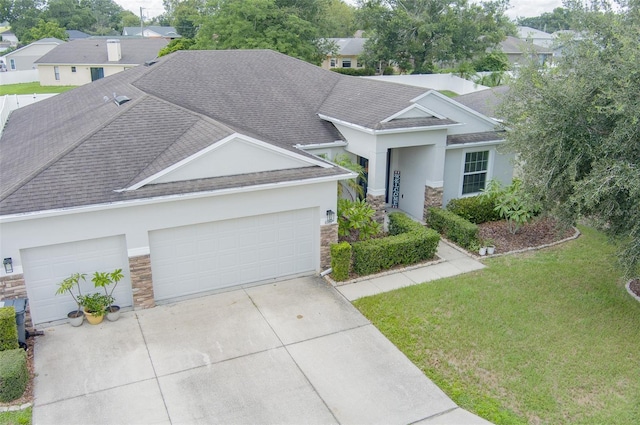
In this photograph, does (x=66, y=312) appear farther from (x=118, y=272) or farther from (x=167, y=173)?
(x=167, y=173)

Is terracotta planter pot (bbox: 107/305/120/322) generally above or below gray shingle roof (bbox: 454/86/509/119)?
below

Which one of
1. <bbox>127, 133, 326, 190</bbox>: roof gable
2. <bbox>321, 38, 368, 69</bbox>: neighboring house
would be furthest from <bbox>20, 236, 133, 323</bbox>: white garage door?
<bbox>321, 38, 368, 69</bbox>: neighboring house

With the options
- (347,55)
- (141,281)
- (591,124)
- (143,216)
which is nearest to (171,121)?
(143,216)

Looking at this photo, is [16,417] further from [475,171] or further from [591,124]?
[475,171]

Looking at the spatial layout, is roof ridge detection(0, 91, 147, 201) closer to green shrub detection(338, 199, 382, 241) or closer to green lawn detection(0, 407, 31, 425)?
green lawn detection(0, 407, 31, 425)

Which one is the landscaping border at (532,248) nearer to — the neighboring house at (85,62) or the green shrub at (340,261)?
the green shrub at (340,261)

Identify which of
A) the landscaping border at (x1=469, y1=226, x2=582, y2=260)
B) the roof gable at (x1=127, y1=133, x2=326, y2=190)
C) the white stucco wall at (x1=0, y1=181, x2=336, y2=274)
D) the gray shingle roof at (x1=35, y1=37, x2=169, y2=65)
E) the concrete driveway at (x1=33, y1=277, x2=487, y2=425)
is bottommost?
the landscaping border at (x1=469, y1=226, x2=582, y2=260)
